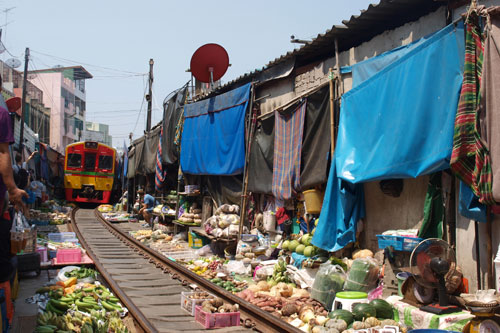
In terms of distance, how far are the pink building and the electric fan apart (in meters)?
46.2

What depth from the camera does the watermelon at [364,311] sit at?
5438 millimetres

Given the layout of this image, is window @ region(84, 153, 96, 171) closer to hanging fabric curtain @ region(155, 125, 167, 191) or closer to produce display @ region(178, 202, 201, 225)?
hanging fabric curtain @ region(155, 125, 167, 191)

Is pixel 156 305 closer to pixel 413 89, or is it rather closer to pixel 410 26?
pixel 413 89

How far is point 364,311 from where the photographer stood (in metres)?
5.45

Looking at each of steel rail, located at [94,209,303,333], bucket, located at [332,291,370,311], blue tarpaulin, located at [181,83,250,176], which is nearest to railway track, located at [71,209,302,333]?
steel rail, located at [94,209,303,333]

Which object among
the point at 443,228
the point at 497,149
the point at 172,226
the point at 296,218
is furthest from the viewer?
the point at 172,226

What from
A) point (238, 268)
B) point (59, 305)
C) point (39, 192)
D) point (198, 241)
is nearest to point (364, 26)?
point (238, 268)

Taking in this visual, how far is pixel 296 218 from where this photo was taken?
9883mm

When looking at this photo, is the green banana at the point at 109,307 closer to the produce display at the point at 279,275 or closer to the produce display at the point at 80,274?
the produce display at the point at 80,274

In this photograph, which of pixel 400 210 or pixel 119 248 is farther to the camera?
pixel 119 248

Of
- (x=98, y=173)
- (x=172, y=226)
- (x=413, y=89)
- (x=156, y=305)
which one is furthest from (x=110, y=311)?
(x=98, y=173)

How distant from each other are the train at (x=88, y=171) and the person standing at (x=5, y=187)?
74.3 ft

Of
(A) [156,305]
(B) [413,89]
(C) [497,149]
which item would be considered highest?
(B) [413,89]

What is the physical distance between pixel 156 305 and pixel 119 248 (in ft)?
21.7
